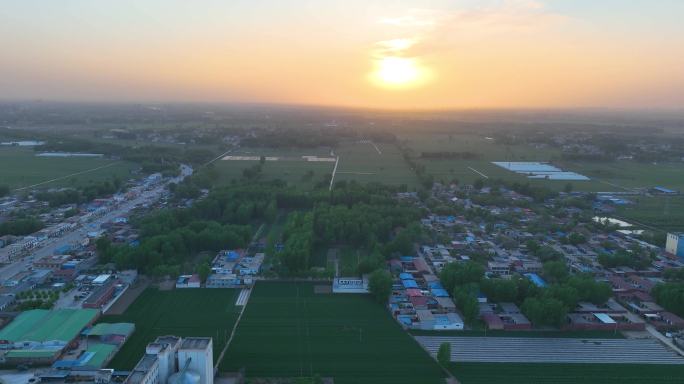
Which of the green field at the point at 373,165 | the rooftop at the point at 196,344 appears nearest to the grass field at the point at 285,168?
the green field at the point at 373,165

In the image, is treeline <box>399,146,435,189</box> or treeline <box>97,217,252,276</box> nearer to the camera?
treeline <box>97,217,252,276</box>

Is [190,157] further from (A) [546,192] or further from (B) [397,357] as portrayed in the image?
(B) [397,357]

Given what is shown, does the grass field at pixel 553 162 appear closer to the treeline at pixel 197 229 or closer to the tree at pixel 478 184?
the tree at pixel 478 184

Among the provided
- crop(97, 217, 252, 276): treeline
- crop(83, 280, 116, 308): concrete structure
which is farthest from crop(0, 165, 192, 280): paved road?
crop(83, 280, 116, 308): concrete structure

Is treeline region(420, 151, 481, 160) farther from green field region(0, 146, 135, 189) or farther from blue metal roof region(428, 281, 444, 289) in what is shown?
blue metal roof region(428, 281, 444, 289)

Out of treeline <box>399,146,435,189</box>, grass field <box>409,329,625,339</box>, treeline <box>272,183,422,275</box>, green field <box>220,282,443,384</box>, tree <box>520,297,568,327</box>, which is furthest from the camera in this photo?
treeline <box>399,146,435,189</box>

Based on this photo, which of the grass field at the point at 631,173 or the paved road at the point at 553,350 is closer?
the paved road at the point at 553,350
